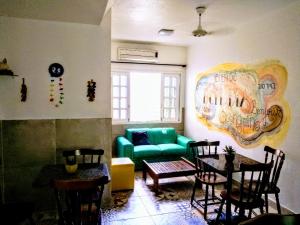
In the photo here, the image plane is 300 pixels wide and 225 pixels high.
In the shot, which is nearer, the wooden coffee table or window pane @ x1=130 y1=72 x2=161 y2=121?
the wooden coffee table

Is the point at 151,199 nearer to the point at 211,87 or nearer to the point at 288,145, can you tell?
the point at 288,145

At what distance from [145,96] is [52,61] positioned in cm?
303

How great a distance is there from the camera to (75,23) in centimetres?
309

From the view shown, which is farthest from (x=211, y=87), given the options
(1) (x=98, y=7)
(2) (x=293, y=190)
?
(1) (x=98, y=7)

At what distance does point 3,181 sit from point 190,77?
4284mm

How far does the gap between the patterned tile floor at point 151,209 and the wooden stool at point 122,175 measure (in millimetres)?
96

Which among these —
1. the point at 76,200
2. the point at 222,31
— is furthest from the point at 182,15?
the point at 76,200

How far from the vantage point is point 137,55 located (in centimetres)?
545

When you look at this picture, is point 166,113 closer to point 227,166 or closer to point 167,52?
point 167,52

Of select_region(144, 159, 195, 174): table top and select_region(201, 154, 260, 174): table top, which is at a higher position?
select_region(201, 154, 260, 174): table top

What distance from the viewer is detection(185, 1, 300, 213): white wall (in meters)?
3.05

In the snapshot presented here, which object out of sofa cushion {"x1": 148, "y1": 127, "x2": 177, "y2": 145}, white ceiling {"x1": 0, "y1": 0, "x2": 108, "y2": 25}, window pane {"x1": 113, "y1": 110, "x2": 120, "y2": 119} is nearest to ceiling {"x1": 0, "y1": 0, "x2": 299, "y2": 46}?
white ceiling {"x1": 0, "y1": 0, "x2": 108, "y2": 25}

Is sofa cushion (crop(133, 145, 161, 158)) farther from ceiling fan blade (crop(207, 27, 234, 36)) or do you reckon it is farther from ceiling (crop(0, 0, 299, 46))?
ceiling fan blade (crop(207, 27, 234, 36))

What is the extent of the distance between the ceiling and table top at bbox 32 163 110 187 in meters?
1.72
